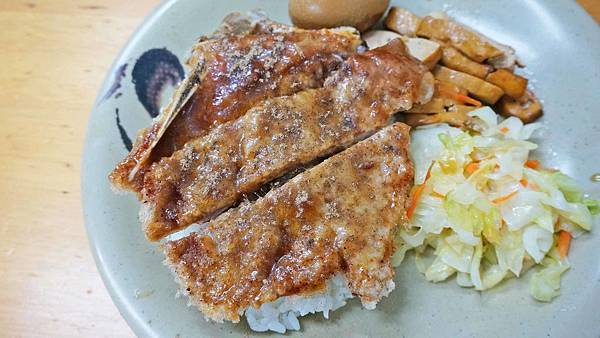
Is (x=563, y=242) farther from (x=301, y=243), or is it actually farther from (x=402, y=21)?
(x=402, y=21)

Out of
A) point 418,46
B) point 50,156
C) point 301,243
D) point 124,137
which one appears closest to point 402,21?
point 418,46

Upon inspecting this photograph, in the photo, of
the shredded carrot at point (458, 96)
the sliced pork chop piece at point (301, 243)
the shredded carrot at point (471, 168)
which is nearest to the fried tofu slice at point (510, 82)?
the shredded carrot at point (458, 96)

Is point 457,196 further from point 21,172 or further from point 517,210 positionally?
point 21,172

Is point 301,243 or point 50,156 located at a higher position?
point 301,243

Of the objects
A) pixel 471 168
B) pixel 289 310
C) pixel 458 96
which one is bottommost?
pixel 289 310

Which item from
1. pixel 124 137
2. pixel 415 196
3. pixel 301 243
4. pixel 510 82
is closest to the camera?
pixel 301 243

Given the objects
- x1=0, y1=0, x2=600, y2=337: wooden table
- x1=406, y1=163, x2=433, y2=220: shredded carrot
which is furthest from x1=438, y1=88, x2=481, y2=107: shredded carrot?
x1=0, y1=0, x2=600, y2=337: wooden table

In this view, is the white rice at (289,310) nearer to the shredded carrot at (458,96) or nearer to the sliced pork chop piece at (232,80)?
the sliced pork chop piece at (232,80)
